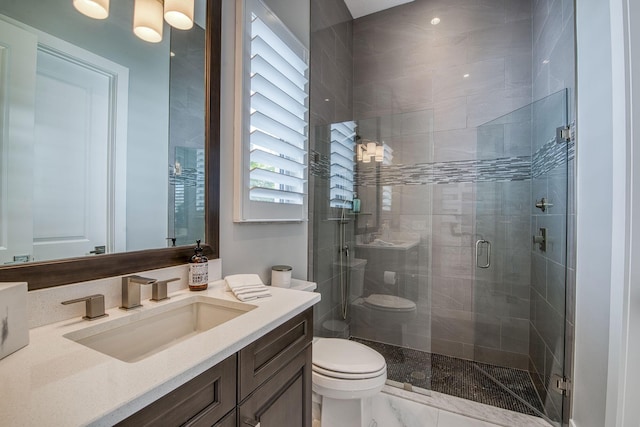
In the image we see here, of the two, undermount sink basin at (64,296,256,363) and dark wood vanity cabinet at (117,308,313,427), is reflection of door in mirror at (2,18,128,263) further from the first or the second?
dark wood vanity cabinet at (117,308,313,427)

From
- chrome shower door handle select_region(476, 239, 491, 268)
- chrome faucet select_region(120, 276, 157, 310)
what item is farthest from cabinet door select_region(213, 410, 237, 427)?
chrome shower door handle select_region(476, 239, 491, 268)

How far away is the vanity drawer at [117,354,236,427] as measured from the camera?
0.54m

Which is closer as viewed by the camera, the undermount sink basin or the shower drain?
the undermount sink basin

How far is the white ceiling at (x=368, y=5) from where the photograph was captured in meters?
2.54

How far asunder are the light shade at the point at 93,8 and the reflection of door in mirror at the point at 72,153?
129mm

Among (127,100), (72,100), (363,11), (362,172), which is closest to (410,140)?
(362,172)

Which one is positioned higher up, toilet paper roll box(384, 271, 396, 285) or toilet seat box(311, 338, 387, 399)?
toilet paper roll box(384, 271, 396, 285)

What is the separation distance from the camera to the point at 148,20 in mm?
1069

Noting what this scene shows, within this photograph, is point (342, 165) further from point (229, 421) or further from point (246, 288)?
point (229, 421)

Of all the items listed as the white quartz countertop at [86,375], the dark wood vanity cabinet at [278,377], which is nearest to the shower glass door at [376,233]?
the dark wood vanity cabinet at [278,377]

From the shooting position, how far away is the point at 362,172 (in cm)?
236

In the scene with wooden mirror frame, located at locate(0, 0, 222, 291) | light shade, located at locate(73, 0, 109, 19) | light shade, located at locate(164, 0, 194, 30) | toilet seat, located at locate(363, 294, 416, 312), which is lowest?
toilet seat, located at locate(363, 294, 416, 312)

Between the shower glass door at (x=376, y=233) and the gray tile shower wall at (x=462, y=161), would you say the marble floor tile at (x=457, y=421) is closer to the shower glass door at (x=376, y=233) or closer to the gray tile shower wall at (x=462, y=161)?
the shower glass door at (x=376, y=233)

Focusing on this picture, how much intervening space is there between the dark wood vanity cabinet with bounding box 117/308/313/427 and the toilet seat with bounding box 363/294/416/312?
4.10 feet
